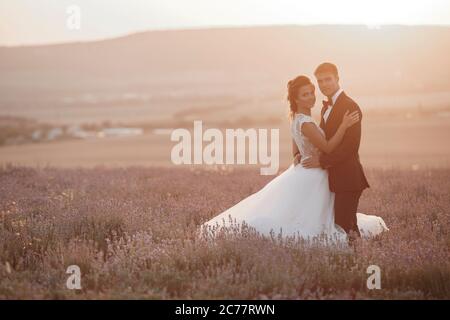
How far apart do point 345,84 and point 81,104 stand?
128 feet

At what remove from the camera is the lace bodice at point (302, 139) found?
690 centimetres

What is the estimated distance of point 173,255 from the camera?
5.86 m

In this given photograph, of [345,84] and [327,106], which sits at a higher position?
[345,84]

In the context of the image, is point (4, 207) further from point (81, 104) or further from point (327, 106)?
point (81, 104)

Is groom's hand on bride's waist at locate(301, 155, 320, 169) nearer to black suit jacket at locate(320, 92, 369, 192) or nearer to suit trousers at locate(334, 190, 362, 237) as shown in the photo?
black suit jacket at locate(320, 92, 369, 192)

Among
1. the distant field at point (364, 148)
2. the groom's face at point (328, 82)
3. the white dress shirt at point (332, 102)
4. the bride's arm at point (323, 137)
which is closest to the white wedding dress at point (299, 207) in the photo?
the bride's arm at point (323, 137)

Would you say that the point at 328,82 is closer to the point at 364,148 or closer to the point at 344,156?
the point at 344,156

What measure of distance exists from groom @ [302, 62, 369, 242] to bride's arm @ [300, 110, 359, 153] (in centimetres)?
8

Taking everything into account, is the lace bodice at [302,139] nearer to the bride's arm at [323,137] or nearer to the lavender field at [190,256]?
the bride's arm at [323,137]

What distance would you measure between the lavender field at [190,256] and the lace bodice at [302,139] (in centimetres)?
124

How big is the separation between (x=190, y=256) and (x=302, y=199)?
68.7 inches

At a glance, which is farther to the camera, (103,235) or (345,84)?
(345,84)

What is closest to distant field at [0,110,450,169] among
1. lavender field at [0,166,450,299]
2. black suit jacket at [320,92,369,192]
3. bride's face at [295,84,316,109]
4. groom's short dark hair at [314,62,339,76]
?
lavender field at [0,166,450,299]
